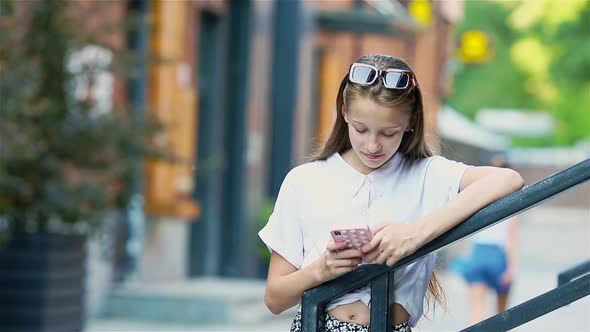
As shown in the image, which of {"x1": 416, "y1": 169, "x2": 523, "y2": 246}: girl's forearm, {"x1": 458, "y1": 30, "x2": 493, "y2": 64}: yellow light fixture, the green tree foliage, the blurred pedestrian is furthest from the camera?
the green tree foliage

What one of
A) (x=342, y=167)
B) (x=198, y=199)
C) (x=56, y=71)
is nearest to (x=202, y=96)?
(x=198, y=199)

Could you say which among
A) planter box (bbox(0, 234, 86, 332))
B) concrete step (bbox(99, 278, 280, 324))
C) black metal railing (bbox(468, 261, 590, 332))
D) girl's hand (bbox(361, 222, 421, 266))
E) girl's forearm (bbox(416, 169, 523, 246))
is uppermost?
girl's forearm (bbox(416, 169, 523, 246))

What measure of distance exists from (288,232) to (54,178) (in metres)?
5.67

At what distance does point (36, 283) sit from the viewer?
827 centimetres

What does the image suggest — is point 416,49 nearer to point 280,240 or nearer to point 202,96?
point 202,96

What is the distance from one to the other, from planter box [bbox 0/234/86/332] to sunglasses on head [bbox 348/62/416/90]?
18.5ft

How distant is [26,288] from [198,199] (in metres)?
5.84

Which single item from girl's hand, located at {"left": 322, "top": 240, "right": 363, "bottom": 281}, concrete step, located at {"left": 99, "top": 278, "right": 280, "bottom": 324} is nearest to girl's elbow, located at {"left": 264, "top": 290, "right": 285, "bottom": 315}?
girl's hand, located at {"left": 322, "top": 240, "right": 363, "bottom": 281}

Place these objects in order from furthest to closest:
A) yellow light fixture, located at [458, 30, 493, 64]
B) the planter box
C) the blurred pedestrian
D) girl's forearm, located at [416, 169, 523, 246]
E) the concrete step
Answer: yellow light fixture, located at [458, 30, 493, 64] < the concrete step < the blurred pedestrian < the planter box < girl's forearm, located at [416, 169, 523, 246]

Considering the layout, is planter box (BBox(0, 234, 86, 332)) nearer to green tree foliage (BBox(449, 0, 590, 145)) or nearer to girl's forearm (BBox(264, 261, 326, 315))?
girl's forearm (BBox(264, 261, 326, 315))

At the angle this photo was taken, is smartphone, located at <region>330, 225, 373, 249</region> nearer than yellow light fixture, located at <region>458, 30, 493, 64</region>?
Yes

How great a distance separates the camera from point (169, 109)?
1249cm

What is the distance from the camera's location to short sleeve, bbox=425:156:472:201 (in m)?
2.95

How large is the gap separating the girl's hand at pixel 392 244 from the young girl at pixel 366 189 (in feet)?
0.09
